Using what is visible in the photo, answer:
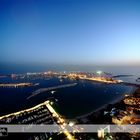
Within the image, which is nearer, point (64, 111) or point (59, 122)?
point (59, 122)

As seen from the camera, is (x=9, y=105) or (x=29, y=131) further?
(x=9, y=105)

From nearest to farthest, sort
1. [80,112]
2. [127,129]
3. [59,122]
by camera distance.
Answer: [127,129]
[59,122]
[80,112]

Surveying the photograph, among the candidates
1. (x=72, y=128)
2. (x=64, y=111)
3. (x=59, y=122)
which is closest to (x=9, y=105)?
(x=64, y=111)

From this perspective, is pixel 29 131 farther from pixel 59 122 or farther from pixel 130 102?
pixel 130 102

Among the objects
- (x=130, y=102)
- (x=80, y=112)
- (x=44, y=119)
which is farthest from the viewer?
(x=130, y=102)

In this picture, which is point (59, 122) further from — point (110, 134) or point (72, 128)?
point (110, 134)

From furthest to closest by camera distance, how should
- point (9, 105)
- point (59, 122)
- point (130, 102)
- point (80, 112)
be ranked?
1. point (9, 105)
2. point (130, 102)
3. point (80, 112)
4. point (59, 122)

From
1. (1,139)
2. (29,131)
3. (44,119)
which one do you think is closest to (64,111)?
(44,119)

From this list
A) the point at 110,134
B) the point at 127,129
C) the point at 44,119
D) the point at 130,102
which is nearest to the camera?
the point at 110,134

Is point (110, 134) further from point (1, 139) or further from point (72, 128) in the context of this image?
point (1, 139)
